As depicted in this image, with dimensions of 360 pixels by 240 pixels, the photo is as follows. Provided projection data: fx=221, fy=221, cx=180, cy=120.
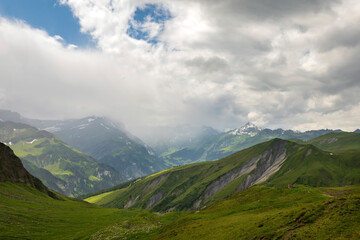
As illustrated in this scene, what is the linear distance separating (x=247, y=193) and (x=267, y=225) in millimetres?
45094

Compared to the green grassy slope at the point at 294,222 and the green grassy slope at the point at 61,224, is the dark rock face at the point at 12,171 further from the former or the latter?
the green grassy slope at the point at 294,222

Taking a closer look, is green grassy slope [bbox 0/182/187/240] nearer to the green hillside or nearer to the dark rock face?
the green hillside

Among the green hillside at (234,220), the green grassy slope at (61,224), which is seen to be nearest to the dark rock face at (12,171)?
the green hillside at (234,220)

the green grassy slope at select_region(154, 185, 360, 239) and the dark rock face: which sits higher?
the dark rock face

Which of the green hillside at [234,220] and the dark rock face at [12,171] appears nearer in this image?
the green hillside at [234,220]

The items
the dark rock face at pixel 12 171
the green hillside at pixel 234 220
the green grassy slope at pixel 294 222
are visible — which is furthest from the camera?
the dark rock face at pixel 12 171

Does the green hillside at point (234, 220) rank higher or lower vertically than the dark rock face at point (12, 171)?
lower

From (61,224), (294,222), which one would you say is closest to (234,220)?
(294,222)

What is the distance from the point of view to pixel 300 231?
104 feet

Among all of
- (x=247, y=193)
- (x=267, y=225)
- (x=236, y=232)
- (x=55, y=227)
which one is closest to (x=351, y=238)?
(x=267, y=225)

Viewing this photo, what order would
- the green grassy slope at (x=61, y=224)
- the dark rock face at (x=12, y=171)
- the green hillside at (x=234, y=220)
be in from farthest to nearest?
the dark rock face at (x=12, y=171), the green grassy slope at (x=61, y=224), the green hillside at (x=234, y=220)

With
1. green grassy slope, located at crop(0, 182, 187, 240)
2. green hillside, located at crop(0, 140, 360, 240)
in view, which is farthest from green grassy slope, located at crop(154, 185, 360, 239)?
green grassy slope, located at crop(0, 182, 187, 240)

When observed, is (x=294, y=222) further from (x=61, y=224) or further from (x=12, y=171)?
(x=12, y=171)

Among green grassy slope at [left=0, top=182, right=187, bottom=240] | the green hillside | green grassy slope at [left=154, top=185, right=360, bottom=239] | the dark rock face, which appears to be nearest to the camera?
green grassy slope at [left=154, top=185, right=360, bottom=239]
